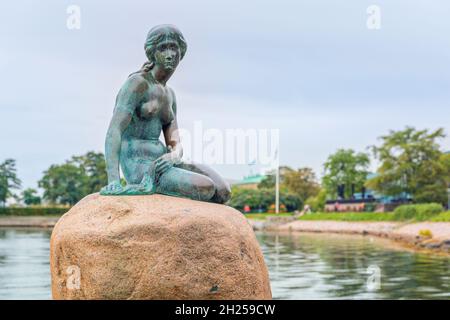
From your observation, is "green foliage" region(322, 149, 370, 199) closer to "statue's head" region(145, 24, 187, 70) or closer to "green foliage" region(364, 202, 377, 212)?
"green foliage" region(364, 202, 377, 212)

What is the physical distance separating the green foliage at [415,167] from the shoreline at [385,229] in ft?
13.1

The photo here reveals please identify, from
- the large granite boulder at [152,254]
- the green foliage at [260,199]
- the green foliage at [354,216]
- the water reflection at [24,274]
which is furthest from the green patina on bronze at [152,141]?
the green foliage at [260,199]

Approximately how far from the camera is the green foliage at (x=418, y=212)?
40.4m

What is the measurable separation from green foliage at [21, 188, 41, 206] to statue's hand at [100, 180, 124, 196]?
62.5 meters

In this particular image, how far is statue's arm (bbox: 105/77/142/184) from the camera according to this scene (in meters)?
6.72

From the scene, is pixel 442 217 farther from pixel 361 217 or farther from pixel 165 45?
pixel 165 45

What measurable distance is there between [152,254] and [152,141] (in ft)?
5.15

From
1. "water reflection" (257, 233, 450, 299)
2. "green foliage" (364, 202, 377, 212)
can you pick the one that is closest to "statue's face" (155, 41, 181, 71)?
"water reflection" (257, 233, 450, 299)

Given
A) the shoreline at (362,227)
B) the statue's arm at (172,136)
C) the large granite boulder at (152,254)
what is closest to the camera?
the large granite boulder at (152,254)

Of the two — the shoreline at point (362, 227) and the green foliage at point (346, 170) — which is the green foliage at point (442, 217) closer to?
the shoreline at point (362, 227)

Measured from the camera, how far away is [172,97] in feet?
24.2

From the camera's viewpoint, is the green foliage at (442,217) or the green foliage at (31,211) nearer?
the green foliage at (442,217)

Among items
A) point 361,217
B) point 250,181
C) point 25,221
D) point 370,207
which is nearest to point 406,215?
point 361,217
